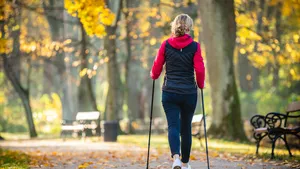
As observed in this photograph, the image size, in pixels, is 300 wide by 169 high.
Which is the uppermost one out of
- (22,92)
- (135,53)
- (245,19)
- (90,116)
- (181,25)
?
(245,19)

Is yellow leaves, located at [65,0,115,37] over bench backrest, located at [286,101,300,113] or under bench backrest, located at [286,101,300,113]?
over

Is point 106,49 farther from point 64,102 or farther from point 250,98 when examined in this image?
point 250,98

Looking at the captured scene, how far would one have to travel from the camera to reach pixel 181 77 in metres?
8.49

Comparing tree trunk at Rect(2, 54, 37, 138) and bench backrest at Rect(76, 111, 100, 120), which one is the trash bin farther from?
tree trunk at Rect(2, 54, 37, 138)

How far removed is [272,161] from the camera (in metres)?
11.1

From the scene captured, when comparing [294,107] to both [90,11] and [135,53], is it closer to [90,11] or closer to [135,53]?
[90,11]

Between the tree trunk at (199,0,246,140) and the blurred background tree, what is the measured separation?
0.03 m

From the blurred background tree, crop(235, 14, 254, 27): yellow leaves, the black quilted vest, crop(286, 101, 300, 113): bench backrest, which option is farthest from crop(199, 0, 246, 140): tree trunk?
the black quilted vest

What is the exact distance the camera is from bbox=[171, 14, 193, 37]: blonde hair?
331 inches

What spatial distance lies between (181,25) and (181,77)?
0.68 m

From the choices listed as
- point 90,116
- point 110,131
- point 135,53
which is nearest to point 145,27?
point 135,53

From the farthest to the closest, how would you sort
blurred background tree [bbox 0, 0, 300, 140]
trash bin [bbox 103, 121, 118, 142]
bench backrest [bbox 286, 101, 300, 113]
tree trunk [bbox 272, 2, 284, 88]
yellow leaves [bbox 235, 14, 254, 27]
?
yellow leaves [bbox 235, 14, 254, 27] < tree trunk [bbox 272, 2, 284, 88] < trash bin [bbox 103, 121, 118, 142] < blurred background tree [bbox 0, 0, 300, 140] < bench backrest [bbox 286, 101, 300, 113]

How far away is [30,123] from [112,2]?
6.28 m

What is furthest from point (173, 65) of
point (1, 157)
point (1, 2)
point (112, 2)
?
point (112, 2)
